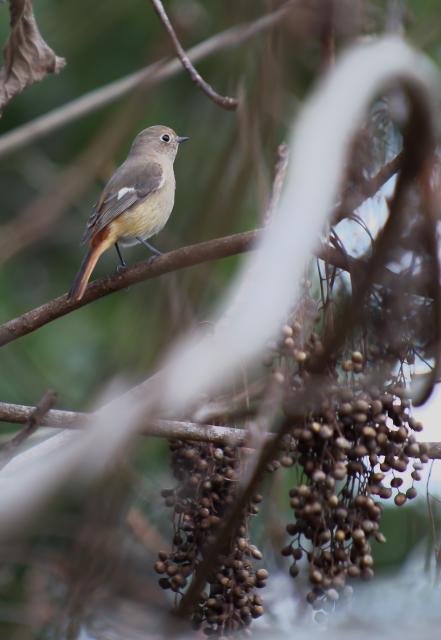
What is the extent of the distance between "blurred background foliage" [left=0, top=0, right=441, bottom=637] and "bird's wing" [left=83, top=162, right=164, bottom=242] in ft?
0.49

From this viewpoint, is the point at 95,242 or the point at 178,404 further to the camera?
the point at 95,242

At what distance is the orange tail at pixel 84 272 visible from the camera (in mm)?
3388

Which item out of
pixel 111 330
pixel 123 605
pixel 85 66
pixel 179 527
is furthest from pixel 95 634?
pixel 85 66

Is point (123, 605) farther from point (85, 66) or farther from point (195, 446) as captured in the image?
point (85, 66)

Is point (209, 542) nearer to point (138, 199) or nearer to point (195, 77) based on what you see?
point (195, 77)

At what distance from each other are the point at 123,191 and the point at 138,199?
8 cm

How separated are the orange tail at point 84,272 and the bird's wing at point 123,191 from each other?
0.22 feet

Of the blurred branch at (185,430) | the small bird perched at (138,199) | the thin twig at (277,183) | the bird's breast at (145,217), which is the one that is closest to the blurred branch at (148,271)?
the thin twig at (277,183)

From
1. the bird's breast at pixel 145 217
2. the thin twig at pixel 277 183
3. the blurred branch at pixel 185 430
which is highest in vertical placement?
the bird's breast at pixel 145 217

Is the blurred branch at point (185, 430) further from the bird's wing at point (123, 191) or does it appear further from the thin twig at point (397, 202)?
the bird's wing at point (123, 191)

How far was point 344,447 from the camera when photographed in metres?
2.10

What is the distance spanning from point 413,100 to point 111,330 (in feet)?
16.0

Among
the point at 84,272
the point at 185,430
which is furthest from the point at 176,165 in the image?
the point at 185,430

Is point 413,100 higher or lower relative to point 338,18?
lower
